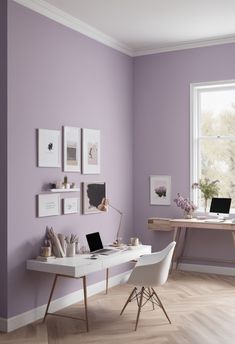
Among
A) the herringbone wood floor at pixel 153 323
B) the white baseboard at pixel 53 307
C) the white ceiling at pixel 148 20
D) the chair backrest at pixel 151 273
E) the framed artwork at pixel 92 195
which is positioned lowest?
the herringbone wood floor at pixel 153 323

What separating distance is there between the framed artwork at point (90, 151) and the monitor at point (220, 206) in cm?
161

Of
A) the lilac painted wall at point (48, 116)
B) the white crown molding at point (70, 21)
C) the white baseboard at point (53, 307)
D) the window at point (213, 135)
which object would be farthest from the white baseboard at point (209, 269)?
the white crown molding at point (70, 21)

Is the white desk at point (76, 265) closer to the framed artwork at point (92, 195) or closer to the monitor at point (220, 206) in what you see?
the framed artwork at point (92, 195)

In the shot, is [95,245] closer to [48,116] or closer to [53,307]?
[53,307]

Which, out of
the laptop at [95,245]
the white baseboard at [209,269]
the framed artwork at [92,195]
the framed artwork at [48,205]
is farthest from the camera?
the white baseboard at [209,269]

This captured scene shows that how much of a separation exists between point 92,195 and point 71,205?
1.52ft

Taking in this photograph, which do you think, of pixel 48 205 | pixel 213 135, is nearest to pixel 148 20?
pixel 213 135

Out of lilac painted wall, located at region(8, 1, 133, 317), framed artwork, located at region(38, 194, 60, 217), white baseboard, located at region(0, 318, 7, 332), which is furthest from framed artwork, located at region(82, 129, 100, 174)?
white baseboard, located at region(0, 318, 7, 332)

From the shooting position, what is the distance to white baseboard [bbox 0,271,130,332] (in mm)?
4223

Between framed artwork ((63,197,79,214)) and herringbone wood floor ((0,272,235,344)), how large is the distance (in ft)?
3.26

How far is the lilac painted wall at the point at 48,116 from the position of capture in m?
4.34

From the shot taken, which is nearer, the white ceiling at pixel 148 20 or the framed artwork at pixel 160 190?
the white ceiling at pixel 148 20

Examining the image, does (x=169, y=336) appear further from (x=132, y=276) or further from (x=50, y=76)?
(x=50, y=76)

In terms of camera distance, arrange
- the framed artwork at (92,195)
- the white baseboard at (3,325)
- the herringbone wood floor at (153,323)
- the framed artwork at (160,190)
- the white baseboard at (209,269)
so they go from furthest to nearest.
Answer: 1. the framed artwork at (160,190)
2. the white baseboard at (209,269)
3. the framed artwork at (92,195)
4. the white baseboard at (3,325)
5. the herringbone wood floor at (153,323)
